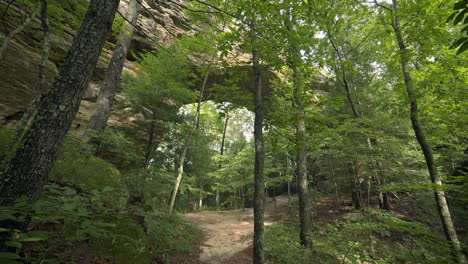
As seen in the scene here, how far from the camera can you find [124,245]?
12.1 feet

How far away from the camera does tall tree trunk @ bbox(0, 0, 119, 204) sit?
2.11 m

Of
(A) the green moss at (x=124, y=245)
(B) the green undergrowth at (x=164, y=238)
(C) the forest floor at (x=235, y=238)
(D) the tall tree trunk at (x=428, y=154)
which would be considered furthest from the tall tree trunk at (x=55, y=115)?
(D) the tall tree trunk at (x=428, y=154)

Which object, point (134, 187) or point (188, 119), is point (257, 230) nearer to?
point (134, 187)

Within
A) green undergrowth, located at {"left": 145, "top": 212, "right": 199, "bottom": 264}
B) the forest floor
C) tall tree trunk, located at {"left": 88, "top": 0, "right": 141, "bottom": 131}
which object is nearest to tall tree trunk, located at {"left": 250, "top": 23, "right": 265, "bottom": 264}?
green undergrowth, located at {"left": 145, "top": 212, "right": 199, "bottom": 264}

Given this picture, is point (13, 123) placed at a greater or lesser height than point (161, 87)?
lesser

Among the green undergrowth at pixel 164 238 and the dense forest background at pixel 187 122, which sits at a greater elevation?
the dense forest background at pixel 187 122

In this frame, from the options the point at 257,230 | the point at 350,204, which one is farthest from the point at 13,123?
the point at 350,204

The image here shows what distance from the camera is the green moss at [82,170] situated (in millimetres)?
3814

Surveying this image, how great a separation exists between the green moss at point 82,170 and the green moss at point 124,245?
3.09 feet

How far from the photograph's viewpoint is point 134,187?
573 cm

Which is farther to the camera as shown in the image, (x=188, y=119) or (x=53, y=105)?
(x=188, y=119)

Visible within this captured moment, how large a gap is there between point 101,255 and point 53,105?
265cm

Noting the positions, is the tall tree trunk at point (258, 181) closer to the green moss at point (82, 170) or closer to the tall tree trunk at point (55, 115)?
the tall tree trunk at point (55, 115)

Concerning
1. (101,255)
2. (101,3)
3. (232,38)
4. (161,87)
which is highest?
(161,87)
